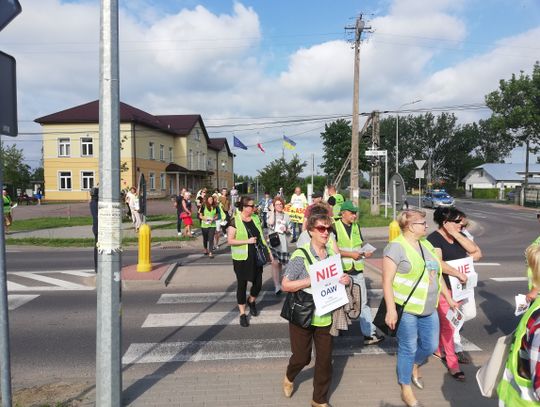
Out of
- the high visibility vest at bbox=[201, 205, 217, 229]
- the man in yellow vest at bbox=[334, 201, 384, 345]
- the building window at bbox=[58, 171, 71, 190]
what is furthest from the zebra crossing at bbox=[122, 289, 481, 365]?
the building window at bbox=[58, 171, 71, 190]

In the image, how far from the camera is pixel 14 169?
56.3m

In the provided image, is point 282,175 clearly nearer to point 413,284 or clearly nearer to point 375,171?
point 375,171

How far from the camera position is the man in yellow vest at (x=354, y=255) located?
5.39 m

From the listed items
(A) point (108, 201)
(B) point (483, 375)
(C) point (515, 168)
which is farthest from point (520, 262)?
(C) point (515, 168)

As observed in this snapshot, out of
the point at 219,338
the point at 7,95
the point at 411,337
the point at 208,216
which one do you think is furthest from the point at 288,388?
the point at 208,216

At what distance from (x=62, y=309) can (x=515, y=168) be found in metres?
86.9

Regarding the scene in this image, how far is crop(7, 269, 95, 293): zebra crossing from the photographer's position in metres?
8.80

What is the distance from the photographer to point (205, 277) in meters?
9.49

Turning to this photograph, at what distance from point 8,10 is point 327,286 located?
307 cm

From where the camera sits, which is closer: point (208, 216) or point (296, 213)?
point (208, 216)

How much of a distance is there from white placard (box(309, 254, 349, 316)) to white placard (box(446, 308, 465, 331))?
1.55 metres

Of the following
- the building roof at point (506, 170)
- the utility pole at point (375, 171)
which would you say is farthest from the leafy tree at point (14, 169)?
the building roof at point (506, 170)

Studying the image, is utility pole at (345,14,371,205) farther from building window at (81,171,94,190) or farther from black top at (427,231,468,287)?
building window at (81,171,94,190)

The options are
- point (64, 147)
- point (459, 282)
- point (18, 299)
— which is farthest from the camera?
point (64, 147)
